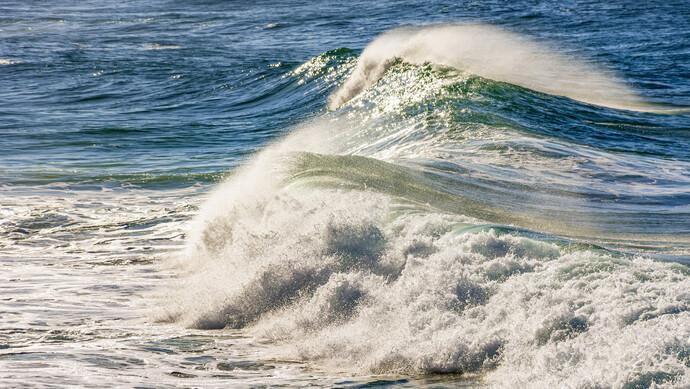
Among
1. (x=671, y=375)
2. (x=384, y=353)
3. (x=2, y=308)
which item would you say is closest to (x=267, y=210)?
(x=2, y=308)

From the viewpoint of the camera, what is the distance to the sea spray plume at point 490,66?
1858 centimetres

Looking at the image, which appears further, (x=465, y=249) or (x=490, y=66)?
(x=490, y=66)

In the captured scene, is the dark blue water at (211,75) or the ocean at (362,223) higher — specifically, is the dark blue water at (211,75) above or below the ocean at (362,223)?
below

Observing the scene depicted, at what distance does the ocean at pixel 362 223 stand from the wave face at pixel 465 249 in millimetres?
22

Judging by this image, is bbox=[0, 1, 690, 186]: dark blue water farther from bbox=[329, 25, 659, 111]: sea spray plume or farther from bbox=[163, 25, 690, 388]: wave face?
bbox=[163, 25, 690, 388]: wave face

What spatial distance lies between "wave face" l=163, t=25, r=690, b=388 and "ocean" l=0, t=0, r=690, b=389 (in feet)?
0.07

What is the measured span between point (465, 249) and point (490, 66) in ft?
43.3

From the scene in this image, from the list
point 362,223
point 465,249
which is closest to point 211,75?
point 362,223

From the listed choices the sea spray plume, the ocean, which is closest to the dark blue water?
the ocean

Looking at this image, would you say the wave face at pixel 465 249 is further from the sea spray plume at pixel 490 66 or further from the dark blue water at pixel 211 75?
the sea spray plume at pixel 490 66

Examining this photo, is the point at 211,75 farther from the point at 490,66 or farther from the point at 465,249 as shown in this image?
the point at 465,249

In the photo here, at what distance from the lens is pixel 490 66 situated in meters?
19.4

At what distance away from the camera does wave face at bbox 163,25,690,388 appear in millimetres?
5391

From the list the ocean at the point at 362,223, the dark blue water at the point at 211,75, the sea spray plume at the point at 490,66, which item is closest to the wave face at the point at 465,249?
the ocean at the point at 362,223
